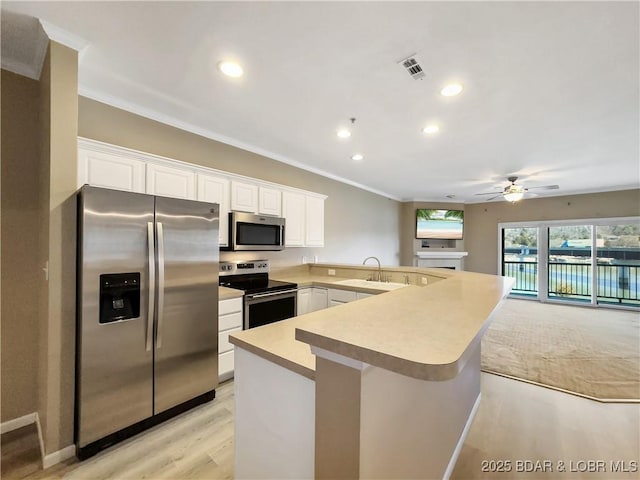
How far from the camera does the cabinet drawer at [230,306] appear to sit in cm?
261

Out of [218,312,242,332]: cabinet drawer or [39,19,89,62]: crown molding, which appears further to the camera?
[218,312,242,332]: cabinet drawer

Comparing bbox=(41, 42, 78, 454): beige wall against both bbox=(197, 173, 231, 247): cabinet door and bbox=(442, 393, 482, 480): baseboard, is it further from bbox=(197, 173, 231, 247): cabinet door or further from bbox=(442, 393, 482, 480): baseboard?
bbox=(442, 393, 482, 480): baseboard

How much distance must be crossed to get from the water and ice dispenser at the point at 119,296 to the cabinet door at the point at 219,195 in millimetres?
1080

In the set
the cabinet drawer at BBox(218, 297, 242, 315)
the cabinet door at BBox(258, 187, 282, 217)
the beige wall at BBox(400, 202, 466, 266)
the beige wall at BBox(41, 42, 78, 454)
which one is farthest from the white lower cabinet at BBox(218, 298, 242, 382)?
the beige wall at BBox(400, 202, 466, 266)

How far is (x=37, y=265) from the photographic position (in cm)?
213

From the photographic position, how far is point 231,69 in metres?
2.10

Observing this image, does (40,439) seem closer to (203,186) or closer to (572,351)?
(203,186)

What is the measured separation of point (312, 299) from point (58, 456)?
257 cm

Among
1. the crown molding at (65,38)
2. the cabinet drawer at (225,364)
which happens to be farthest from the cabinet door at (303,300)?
the crown molding at (65,38)

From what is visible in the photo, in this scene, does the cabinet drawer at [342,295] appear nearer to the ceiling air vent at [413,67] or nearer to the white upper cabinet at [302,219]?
the white upper cabinet at [302,219]

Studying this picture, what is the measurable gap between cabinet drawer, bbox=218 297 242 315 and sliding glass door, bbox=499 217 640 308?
653 cm

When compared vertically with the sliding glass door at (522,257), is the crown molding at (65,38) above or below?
above

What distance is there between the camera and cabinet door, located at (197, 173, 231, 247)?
2940 millimetres

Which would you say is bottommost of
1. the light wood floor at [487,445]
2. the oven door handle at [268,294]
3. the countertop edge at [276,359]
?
the light wood floor at [487,445]
